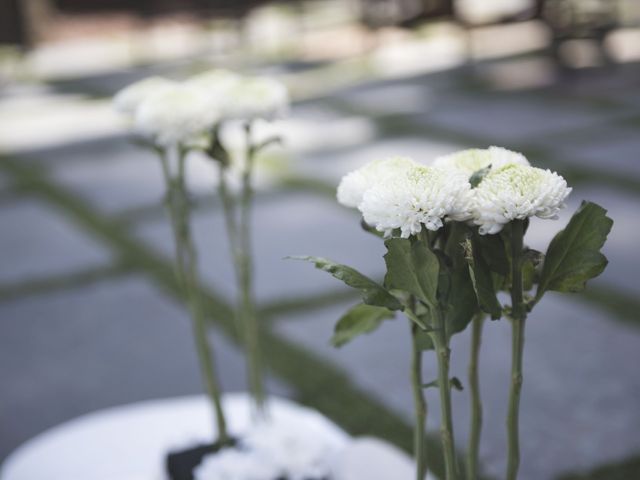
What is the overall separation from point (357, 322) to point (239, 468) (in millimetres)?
311

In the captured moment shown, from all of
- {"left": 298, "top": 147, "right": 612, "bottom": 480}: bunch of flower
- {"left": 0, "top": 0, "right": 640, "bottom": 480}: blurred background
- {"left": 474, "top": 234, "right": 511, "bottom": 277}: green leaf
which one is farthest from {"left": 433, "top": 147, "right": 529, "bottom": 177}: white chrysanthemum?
{"left": 0, "top": 0, "right": 640, "bottom": 480}: blurred background

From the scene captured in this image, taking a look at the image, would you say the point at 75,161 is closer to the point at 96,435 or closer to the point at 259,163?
the point at 259,163

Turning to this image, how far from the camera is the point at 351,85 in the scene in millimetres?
7160

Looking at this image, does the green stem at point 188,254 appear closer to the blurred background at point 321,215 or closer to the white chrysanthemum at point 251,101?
the white chrysanthemum at point 251,101

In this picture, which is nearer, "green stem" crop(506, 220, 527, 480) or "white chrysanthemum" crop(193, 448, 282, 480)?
"green stem" crop(506, 220, 527, 480)

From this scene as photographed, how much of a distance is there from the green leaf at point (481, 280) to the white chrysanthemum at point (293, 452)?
49 centimetres

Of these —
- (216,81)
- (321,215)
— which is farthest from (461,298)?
(321,215)

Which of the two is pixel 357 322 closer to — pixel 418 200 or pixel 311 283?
pixel 418 200

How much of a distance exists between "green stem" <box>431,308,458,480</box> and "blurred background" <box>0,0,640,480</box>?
124 centimetres

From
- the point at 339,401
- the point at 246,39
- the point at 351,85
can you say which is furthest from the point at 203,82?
the point at 246,39

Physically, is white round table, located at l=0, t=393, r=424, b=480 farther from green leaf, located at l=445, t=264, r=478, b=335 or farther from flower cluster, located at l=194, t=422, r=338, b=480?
green leaf, located at l=445, t=264, r=478, b=335

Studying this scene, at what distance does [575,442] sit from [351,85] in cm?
518

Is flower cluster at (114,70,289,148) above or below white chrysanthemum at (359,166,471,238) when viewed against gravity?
above

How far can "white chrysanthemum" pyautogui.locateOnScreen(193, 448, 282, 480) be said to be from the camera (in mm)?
1284
